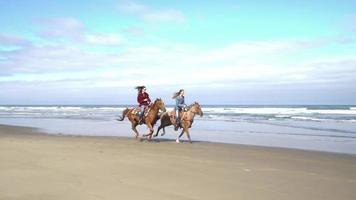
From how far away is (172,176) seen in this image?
838cm

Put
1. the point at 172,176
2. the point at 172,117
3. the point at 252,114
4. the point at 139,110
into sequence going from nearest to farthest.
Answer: the point at 172,176 < the point at 172,117 < the point at 139,110 < the point at 252,114

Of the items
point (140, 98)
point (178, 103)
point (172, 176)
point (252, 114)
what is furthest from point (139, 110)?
point (252, 114)

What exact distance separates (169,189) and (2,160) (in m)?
5.09

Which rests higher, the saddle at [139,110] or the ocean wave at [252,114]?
the saddle at [139,110]

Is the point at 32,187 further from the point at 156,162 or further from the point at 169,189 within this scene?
the point at 156,162

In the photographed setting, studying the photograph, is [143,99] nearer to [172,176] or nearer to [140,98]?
[140,98]

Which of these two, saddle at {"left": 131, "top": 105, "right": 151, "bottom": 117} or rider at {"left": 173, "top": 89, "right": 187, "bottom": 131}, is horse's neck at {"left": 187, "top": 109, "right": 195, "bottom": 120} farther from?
saddle at {"left": 131, "top": 105, "right": 151, "bottom": 117}

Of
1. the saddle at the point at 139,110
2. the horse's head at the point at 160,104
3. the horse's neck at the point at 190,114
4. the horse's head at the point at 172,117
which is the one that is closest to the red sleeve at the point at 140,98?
the saddle at the point at 139,110

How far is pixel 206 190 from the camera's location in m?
7.02

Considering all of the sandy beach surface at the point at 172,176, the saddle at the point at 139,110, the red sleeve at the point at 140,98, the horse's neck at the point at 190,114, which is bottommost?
the sandy beach surface at the point at 172,176

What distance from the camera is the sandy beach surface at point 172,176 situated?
678 cm

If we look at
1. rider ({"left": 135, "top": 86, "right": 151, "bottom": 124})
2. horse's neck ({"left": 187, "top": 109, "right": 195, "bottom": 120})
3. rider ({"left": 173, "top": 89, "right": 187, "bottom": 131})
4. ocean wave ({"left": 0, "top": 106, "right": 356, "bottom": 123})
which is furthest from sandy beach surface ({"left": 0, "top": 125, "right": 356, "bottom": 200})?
ocean wave ({"left": 0, "top": 106, "right": 356, "bottom": 123})

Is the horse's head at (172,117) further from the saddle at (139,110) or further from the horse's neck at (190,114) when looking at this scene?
the saddle at (139,110)

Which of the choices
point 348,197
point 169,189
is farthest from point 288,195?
point 169,189
